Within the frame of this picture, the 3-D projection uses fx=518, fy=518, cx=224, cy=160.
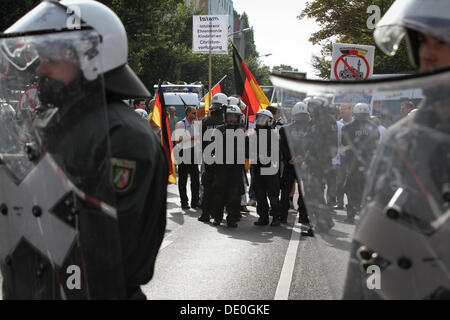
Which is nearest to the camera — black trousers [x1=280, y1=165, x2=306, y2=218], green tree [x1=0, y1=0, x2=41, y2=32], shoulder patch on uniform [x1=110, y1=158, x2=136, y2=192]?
shoulder patch on uniform [x1=110, y1=158, x2=136, y2=192]

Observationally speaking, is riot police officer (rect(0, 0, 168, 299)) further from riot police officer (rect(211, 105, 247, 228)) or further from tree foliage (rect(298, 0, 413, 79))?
tree foliage (rect(298, 0, 413, 79))

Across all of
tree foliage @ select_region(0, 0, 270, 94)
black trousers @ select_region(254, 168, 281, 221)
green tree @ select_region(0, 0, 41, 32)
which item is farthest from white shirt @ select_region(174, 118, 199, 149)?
green tree @ select_region(0, 0, 41, 32)

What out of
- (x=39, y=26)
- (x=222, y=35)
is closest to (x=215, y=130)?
(x=39, y=26)

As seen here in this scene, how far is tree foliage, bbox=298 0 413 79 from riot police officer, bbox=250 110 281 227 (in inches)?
600

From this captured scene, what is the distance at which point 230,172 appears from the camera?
876 cm

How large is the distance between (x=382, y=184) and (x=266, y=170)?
7463 mm

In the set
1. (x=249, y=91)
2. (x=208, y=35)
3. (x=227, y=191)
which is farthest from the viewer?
(x=208, y=35)

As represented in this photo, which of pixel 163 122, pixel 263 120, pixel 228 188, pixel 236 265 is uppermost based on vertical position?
pixel 263 120

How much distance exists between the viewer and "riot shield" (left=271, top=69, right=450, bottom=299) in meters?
1.37

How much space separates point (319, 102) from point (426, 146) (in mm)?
386

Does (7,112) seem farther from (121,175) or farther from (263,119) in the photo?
(263,119)

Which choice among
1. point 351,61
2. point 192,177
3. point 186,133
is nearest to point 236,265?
point 192,177

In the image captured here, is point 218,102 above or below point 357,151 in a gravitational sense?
below
